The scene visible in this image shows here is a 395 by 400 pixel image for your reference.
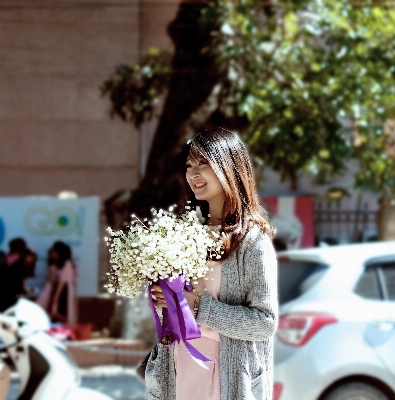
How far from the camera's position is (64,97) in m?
12.7

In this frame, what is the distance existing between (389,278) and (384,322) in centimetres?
39

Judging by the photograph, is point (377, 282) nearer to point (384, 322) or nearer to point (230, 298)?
point (384, 322)

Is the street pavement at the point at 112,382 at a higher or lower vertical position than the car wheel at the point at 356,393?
lower

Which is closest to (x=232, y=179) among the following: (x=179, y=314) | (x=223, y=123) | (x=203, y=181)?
(x=203, y=181)

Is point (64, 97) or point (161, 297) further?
point (64, 97)

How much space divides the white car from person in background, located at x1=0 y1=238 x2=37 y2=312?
4.63m

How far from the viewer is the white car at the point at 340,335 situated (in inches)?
210

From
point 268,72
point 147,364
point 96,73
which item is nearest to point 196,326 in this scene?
point 147,364

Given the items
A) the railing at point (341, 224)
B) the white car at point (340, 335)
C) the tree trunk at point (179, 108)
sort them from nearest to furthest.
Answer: the white car at point (340, 335) < the tree trunk at point (179, 108) < the railing at point (341, 224)

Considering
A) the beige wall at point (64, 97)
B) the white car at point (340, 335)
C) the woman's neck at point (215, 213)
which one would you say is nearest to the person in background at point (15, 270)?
the beige wall at point (64, 97)

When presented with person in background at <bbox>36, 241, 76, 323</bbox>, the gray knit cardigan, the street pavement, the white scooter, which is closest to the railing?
person in background at <bbox>36, 241, 76, 323</bbox>

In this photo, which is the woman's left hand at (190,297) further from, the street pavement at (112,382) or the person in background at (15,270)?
the person in background at (15,270)

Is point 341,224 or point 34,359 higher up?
point 341,224

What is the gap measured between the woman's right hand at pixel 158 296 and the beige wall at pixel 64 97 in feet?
32.6
